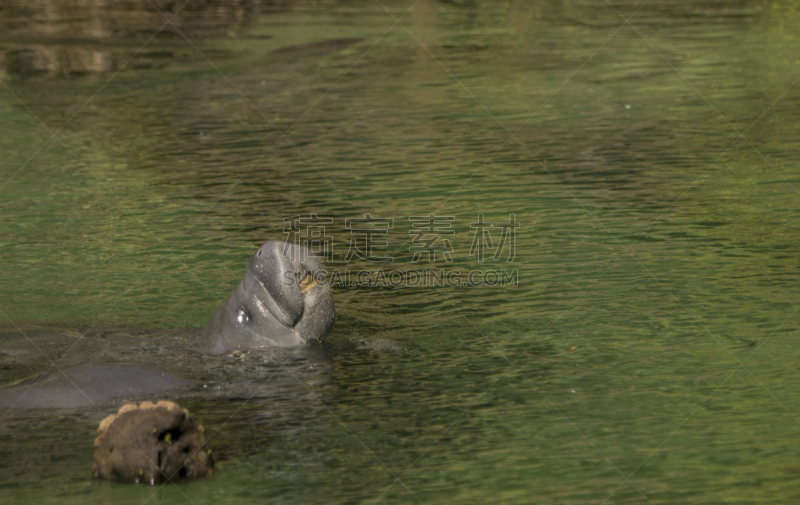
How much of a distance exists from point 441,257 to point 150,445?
12.3 ft

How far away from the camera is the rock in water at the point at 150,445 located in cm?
361

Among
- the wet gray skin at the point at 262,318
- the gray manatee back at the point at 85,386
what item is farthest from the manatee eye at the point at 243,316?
the gray manatee back at the point at 85,386

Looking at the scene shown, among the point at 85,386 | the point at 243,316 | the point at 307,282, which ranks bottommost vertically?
the point at 85,386

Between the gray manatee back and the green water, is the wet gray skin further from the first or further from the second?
the green water

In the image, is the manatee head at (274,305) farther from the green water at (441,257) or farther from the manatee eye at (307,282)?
the green water at (441,257)

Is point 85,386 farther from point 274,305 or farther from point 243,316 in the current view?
point 274,305

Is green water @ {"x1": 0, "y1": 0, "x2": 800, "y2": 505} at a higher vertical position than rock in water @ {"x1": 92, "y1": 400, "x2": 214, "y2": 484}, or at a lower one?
lower

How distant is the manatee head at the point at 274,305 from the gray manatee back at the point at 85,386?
0.42m

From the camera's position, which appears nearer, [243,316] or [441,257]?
[243,316]

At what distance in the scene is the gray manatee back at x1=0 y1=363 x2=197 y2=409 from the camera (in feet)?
14.5

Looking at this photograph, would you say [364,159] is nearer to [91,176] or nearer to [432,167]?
[432,167]

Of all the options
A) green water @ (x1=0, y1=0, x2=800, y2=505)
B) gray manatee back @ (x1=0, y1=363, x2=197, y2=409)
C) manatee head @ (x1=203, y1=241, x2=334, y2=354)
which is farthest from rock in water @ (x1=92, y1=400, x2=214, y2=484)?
manatee head @ (x1=203, y1=241, x2=334, y2=354)

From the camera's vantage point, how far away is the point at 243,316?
4.95 metres

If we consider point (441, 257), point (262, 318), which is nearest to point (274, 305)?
point (262, 318)
